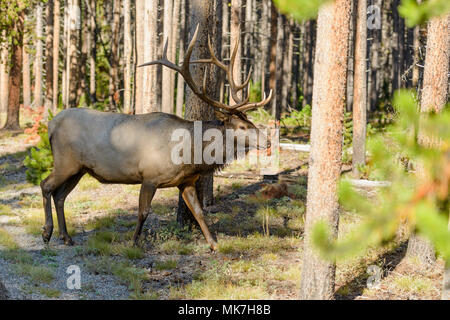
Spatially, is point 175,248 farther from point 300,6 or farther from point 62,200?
point 300,6

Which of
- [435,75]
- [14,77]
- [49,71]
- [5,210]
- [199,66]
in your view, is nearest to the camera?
[435,75]

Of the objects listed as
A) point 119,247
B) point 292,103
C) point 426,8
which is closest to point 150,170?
point 119,247

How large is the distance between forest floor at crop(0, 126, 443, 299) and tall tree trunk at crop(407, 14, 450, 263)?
224 millimetres

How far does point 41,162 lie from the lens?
12.2m

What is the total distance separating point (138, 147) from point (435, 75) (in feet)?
14.3

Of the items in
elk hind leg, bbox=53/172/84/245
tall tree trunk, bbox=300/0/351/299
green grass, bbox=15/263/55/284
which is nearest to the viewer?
tall tree trunk, bbox=300/0/351/299

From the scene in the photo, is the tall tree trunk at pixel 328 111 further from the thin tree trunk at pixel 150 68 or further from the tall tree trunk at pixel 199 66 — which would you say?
the thin tree trunk at pixel 150 68

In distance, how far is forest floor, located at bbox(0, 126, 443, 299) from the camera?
6.27m

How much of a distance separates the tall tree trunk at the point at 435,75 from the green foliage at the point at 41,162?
8.28 meters

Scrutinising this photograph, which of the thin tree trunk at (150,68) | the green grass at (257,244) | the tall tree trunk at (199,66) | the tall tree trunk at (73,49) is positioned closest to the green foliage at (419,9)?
the green grass at (257,244)

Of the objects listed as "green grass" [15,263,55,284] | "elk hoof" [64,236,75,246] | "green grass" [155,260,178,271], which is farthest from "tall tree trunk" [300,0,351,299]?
"elk hoof" [64,236,75,246]

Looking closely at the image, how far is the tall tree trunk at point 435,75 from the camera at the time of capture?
7031mm

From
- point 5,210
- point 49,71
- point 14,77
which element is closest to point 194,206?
point 5,210

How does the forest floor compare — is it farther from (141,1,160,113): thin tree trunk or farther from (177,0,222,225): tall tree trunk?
(141,1,160,113): thin tree trunk
